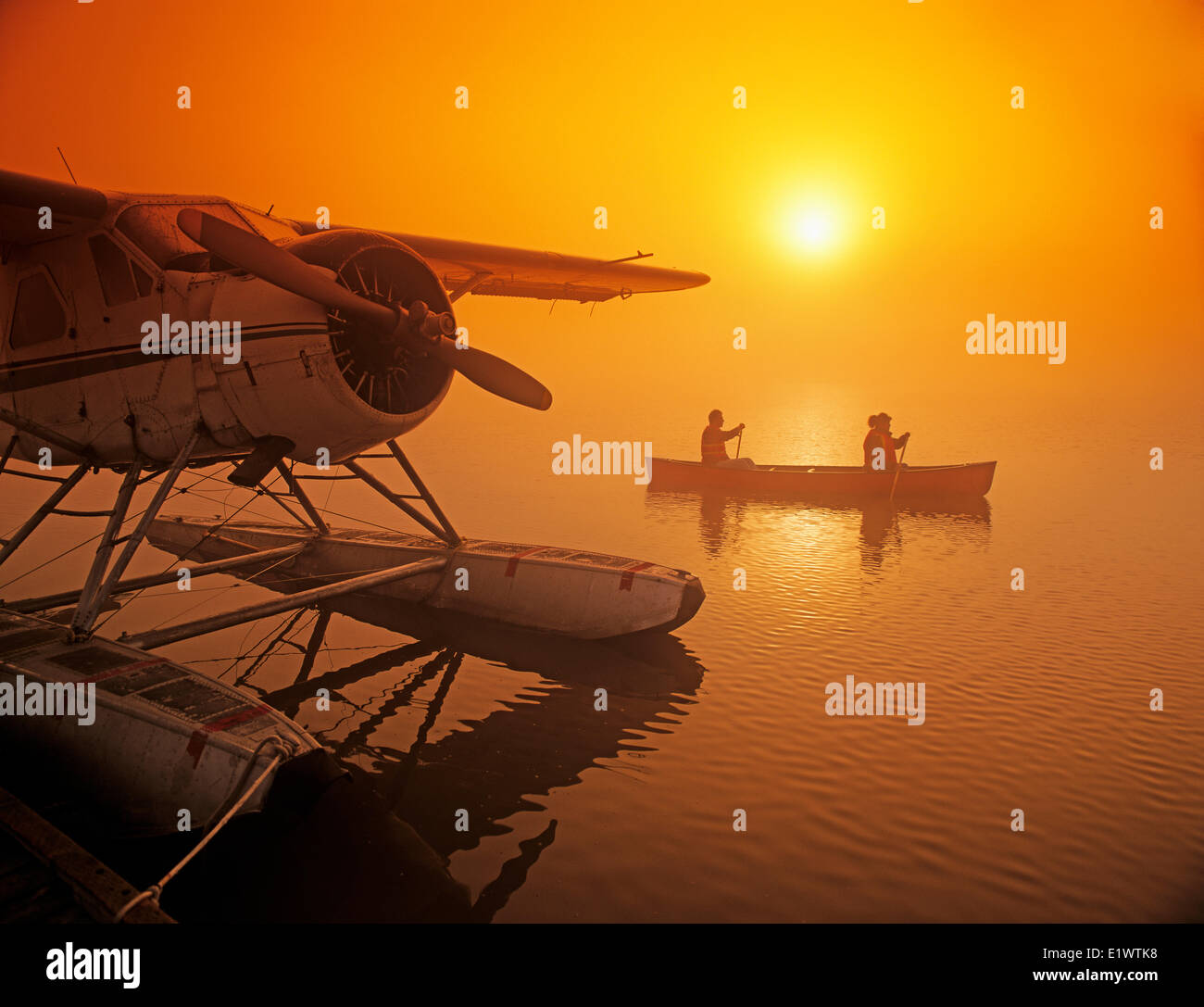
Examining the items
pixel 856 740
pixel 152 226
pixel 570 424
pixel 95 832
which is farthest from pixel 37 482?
pixel 570 424

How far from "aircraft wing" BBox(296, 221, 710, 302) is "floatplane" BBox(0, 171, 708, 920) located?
2921mm

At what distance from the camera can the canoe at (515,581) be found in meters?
9.43

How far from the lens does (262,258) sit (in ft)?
19.0

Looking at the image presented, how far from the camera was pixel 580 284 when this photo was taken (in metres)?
14.1

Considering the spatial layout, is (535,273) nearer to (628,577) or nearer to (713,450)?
(628,577)

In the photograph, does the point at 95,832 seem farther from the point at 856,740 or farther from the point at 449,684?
the point at 856,740

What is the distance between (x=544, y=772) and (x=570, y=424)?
213 feet

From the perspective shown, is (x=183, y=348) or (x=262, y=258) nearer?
(x=262, y=258)

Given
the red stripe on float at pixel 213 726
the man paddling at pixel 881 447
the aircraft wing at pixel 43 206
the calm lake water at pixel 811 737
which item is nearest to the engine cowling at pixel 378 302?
the aircraft wing at pixel 43 206

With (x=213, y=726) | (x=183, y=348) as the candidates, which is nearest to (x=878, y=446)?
Answer: (x=183, y=348)

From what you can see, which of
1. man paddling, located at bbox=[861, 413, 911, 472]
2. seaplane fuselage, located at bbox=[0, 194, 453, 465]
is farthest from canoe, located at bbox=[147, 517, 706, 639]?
man paddling, located at bbox=[861, 413, 911, 472]

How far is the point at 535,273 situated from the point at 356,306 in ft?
24.4

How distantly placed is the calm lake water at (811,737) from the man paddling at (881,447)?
6.27m
